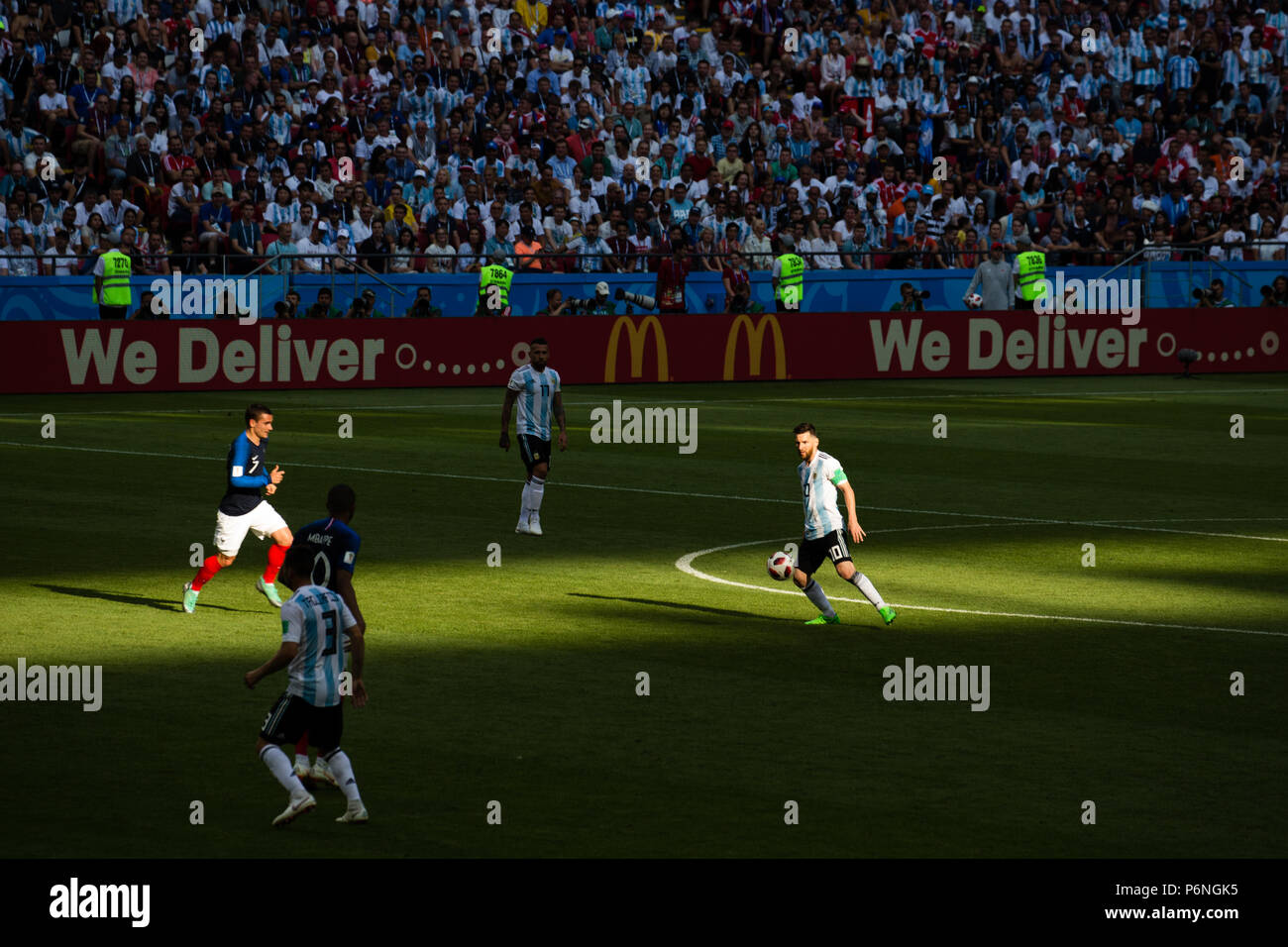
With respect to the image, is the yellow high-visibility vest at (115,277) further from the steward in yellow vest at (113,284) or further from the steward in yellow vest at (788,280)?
the steward in yellow vest at (788,280)

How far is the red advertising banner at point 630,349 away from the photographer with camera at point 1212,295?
704 millimetres

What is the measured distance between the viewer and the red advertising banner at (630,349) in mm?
34344

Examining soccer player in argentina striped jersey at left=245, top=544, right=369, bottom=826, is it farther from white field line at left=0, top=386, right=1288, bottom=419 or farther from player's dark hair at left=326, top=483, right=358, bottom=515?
white field line at left=0, top=386, right=1288, bottom=419

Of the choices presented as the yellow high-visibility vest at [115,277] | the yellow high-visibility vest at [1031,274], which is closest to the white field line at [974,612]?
the yellow high-visibility vest at [115,277]

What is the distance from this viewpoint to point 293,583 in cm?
1027

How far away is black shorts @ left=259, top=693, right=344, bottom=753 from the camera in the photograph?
972 centimetres

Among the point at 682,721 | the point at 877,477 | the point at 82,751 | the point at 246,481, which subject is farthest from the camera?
the point at 877,477

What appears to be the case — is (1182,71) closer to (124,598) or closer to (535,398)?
(535,398)

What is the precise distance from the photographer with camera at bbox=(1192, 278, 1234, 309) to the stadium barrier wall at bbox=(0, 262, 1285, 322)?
0.14 metres

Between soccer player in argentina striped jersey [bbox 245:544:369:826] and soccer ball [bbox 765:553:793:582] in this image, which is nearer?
soccer player in argentina striped jersey [bbox 245:544:369:826]

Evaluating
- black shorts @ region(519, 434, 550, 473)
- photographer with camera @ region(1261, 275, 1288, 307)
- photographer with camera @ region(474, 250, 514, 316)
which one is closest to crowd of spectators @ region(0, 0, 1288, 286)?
photographer with camera @ region(474, 250, 514, 316)
